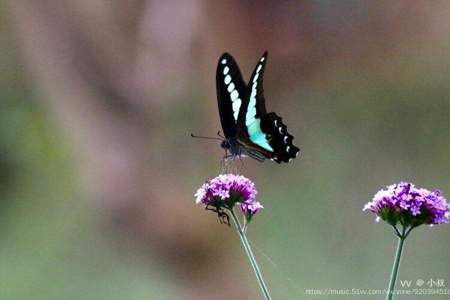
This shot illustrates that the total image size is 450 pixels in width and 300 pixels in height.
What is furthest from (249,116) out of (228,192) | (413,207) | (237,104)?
(413,207)

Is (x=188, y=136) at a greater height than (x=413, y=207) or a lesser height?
greater

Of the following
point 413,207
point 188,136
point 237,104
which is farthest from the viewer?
point 188,136

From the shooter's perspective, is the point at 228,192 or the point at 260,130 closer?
the point at 228,192

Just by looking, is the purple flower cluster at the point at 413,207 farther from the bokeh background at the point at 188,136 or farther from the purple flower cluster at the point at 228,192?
the bokeh background at the point at 188,136

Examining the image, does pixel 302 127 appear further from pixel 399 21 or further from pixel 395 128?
pixel 399 21

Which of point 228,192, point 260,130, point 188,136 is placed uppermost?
point 188,136

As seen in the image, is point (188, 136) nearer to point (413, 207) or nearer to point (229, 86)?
point (229, 86)

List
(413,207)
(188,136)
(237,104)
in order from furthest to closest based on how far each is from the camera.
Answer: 1. (188,136)
2. (237,104)
3. (413,207)
